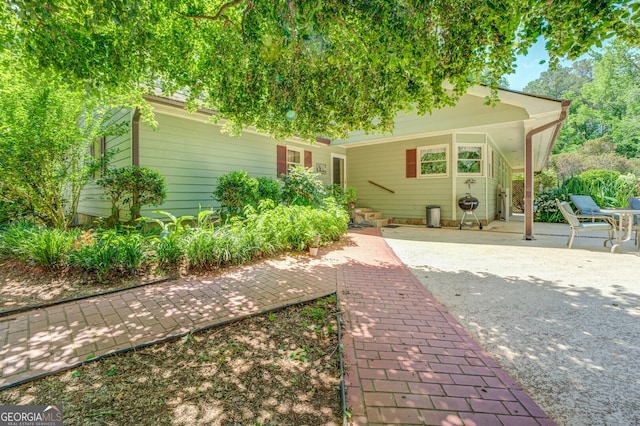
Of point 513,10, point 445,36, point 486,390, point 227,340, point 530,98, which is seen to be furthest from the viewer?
point 530,98

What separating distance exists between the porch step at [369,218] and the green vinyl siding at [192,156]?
3.67m

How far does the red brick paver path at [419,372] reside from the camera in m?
1.54

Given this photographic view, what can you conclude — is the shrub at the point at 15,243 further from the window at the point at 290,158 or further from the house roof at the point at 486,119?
the window at the point at 290,158

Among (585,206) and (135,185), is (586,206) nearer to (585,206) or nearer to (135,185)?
(585,206)

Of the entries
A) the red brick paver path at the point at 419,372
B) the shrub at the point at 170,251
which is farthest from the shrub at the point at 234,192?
the red brick paver path at the point at 419,372

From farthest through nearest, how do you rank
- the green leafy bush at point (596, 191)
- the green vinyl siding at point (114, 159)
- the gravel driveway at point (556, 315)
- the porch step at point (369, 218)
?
the green leafy bush at point (596, 191)
the porch step at point (369, 218)
the green vinyl siding at point (114, 159)
the gravel driveway at point (556, 315)

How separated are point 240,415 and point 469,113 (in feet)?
29.2

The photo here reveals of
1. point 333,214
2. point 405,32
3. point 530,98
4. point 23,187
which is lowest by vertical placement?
point 333,214

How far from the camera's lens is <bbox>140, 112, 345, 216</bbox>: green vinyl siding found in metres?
6.50

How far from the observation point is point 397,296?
3.34 metres

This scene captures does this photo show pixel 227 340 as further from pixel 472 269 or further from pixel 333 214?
pixel 333 214

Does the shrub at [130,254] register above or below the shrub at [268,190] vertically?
below

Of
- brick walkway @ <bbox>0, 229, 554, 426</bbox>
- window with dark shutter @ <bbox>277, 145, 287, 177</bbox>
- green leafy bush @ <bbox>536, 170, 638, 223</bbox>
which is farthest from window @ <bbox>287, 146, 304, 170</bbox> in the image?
green leafy bush @ <bbox>536, 170, 638, 223</bbox>

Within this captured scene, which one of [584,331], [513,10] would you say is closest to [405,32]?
[513,10]
